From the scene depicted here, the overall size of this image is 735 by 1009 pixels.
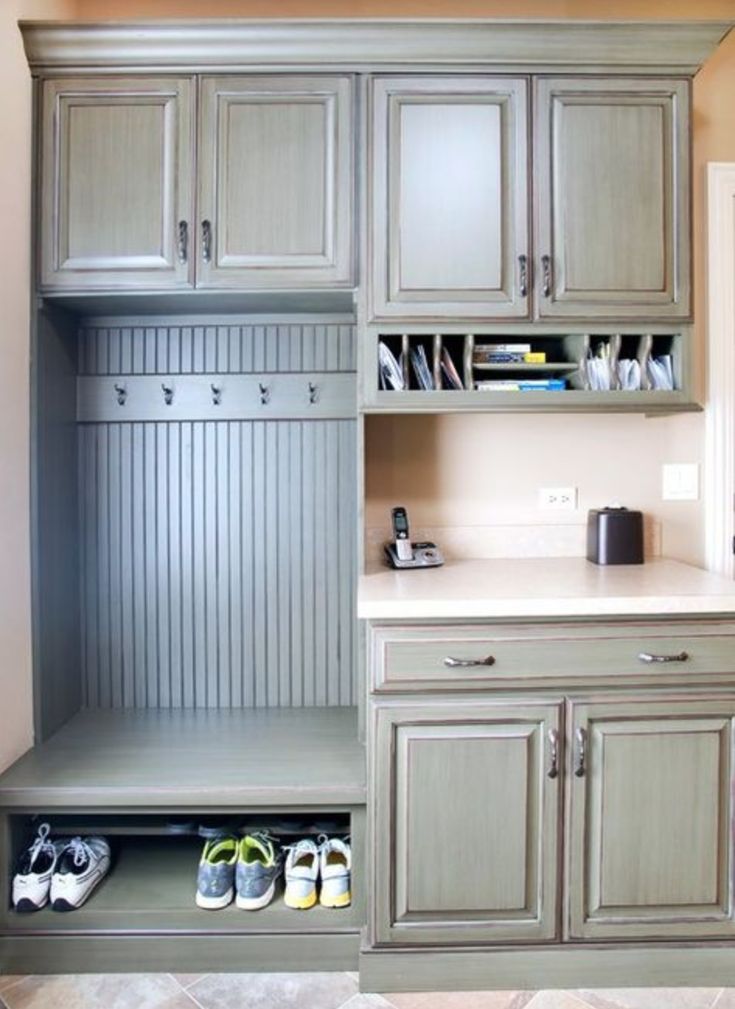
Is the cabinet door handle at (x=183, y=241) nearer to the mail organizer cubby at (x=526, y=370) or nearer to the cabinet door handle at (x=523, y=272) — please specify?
the mail organizer cubby at (x=526, y=370)

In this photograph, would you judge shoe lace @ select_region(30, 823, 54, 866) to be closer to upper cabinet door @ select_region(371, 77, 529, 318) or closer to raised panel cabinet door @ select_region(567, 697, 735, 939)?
raised panel cabinet door @ select_region(567, 697, 735, 939)

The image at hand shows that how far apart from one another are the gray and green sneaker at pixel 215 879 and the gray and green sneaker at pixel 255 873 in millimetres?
24

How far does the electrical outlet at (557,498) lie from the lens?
7.30 feet

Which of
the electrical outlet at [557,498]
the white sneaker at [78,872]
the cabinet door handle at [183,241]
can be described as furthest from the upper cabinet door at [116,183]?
the white sneaker at [78,872]

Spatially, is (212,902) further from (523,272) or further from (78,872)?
(523,272)

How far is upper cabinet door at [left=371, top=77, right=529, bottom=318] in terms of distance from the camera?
182 cm

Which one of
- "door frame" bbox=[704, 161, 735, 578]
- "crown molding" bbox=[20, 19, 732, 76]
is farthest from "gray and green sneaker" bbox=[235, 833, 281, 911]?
"crown molding" bbox=[20, 19, 732, 76]

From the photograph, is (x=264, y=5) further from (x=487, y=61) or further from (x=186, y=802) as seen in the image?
(x=186, y=802)

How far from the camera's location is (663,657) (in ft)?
5.30

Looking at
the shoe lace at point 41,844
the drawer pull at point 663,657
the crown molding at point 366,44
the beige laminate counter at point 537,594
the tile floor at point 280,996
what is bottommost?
the tile floor at point 280,996

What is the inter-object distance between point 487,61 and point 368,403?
987 mm

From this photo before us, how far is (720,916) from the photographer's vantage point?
1.66 meters

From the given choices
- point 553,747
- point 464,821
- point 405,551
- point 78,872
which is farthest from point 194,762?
point 553,747

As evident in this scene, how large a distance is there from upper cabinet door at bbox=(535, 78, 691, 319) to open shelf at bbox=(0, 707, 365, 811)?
1.38 meters
